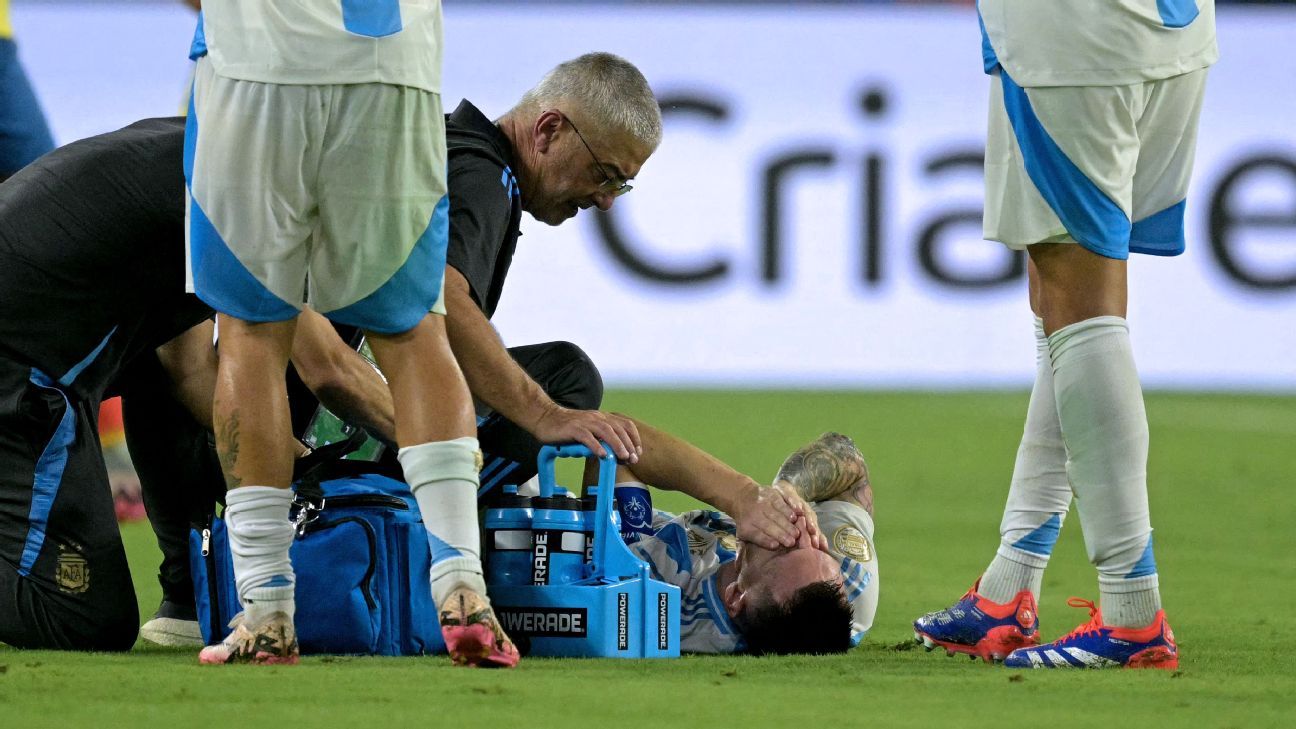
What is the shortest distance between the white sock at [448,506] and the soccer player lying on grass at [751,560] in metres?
0.58

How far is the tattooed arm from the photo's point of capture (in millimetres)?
3770

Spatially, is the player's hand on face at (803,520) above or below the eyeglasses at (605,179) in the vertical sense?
below

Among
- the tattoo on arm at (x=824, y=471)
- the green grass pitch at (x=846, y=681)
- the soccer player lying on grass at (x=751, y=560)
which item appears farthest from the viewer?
the tattoo on arm at (x=824, y=471)

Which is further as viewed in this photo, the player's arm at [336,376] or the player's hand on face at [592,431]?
the player's arm at [336,376]

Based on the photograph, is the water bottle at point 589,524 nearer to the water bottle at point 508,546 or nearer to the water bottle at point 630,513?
the water bottle at point 508,546

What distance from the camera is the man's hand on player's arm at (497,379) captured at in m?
3.33

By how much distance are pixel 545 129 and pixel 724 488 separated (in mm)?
826

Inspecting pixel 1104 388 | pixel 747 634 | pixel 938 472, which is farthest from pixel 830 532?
pixel 938 472

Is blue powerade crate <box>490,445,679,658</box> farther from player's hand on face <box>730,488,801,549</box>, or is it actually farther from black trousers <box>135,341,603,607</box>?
black trousers <box>135,341,603,607</box>

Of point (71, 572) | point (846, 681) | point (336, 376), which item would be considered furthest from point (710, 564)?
point (71, 572)

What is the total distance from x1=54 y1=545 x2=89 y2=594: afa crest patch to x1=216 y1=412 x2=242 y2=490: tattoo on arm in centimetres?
47

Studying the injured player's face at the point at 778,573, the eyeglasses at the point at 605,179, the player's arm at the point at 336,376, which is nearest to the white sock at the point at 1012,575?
the injured player's face at the point at 778,573

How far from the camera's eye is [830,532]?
3674 millimetres

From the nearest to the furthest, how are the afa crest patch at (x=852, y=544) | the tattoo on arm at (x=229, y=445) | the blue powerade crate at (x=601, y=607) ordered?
the tattoo on arm at (x=229, y=445) < the blue powerade crate at (x=601, y=607) < the afa crest patch at (x=852, y=544)
